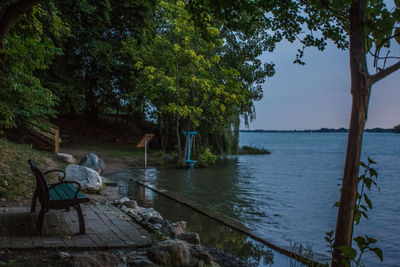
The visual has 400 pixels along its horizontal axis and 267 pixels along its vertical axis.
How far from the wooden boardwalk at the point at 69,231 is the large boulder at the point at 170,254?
518 mm

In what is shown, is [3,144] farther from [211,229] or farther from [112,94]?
[112,94]

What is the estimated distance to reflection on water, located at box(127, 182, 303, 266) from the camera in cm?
520

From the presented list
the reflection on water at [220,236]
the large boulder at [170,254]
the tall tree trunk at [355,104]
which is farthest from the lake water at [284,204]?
the tall tree trunk at [355,104]

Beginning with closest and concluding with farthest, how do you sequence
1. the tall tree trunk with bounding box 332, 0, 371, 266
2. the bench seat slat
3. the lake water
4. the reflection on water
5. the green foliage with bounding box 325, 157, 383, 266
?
the green foliage with bounding box 325, 157, 383, 266
the tall tree trunk with bounding box 332, 0, 371, 266
the bench seat slat
the reflection on water
the lake water

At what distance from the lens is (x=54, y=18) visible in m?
6.47

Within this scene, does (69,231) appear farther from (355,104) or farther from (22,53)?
(355,104)

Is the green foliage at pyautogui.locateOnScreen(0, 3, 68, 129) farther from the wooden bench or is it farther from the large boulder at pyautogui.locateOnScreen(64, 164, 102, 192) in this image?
the large boulder at pyautogui.locateOnScreen(64, 164, 102, 192)

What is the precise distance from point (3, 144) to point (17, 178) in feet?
9.27

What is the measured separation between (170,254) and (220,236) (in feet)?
7.26

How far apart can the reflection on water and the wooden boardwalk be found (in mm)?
1308

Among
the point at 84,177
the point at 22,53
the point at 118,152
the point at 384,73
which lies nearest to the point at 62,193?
the point at 22,53

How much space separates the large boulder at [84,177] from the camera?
28.6 ft

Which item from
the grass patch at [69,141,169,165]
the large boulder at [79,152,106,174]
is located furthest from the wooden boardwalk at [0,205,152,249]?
the grass patch at [69,141,169,165]

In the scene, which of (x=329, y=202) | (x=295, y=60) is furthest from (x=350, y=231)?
(x=329, y=202)
